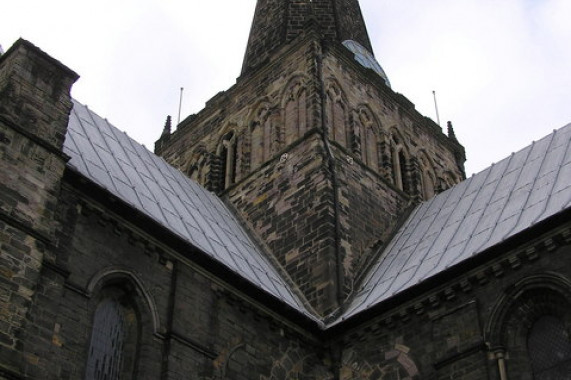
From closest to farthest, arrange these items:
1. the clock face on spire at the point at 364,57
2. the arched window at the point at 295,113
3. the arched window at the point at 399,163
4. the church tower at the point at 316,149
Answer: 1. the church tower at the point at 316,149
2. the arched window at the point at 295,113
3. the arched window at the point at 399,163
4. the clock face on spire at the point at 364,57

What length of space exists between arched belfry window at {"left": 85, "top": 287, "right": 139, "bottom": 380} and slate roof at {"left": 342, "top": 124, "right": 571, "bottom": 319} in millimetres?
4530

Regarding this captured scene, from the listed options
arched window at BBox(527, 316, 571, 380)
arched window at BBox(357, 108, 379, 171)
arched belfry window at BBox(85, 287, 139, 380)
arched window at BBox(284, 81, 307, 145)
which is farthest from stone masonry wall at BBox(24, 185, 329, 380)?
arched window at BBox(357, 108, 379, 171)

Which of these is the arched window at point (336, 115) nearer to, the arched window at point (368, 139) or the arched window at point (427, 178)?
the arched window at point (368, 139)

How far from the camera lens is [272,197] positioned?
2161 centimetres

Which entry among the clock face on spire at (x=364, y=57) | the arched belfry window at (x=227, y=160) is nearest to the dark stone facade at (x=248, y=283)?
the arched belfry window at (x=227, y=160)

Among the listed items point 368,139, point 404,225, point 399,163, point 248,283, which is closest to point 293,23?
point 368,139

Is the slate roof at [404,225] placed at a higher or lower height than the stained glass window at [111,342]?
higher

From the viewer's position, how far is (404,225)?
21.9 m

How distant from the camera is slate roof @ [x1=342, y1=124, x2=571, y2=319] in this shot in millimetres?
16438

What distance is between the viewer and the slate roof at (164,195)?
643 inches

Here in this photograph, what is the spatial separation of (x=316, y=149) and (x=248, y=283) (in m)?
6.33

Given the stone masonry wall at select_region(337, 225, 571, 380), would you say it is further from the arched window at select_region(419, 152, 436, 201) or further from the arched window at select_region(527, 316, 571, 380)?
the arched window at select_region(419, 152, 436, 201)

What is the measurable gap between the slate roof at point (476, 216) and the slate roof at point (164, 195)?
2087 mm

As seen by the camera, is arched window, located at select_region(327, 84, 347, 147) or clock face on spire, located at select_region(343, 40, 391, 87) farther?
clock face on spire, located at select_region(343, 40, 391, 87)
